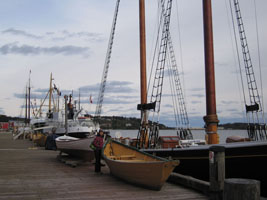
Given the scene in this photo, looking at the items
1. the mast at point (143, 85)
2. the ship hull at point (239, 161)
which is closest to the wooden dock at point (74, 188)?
the ship hull at point (239, 161)

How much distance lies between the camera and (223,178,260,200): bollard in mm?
5607

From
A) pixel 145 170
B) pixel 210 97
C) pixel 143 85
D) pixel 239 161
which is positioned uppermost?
pixel 143 85

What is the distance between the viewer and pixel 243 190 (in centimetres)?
564

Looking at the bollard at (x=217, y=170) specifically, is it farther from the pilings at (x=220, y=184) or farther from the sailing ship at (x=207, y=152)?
the sailing ship at (x=207, y=152)

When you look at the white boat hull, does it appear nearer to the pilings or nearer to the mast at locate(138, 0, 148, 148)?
the mast at locate(138, 0, 148, 148)

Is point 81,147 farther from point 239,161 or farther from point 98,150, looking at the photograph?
point 239,161

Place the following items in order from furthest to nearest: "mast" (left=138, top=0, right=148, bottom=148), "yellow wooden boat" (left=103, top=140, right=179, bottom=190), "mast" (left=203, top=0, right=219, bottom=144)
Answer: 1. "mast" (left=138, top=0, right=148, bottom=148)
2. "mast" (left=203, top=0, right=219, bottom=144)
3. "yellow wooden boat" (left=103, top=140, right=179, bottom=190)

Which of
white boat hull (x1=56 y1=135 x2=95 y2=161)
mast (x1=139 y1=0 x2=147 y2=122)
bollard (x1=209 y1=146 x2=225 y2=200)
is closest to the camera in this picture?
bollard (x1=209 y1=146 x2=225 y2=200)

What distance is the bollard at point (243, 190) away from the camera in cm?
561

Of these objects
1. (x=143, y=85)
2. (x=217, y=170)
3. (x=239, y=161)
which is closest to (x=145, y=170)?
(x=217, y=170)

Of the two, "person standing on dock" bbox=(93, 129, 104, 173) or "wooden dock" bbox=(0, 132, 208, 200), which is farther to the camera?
"person standing on dock" bbox=(93, 129, 104, 173)

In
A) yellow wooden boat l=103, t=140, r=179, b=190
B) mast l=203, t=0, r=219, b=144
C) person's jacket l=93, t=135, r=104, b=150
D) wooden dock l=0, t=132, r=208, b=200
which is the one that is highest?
mast l=203, t=0, r=219, b=144

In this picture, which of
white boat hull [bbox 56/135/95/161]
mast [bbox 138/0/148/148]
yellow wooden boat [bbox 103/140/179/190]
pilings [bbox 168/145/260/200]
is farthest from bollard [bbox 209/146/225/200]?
mast [bbox 138/0/148/148]

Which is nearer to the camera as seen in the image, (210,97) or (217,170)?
(217,170)
